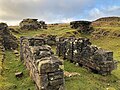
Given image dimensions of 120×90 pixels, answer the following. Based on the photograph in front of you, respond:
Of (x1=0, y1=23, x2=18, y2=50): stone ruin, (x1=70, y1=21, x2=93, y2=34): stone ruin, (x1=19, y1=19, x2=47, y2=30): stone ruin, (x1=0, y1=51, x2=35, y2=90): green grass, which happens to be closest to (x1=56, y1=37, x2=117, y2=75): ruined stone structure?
(x1=0, y1=51, x2=35, y2=90): green grass

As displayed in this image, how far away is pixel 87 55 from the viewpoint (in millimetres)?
26406

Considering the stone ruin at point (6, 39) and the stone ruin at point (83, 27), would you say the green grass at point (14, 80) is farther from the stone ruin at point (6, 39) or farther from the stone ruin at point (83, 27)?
the stone ruin at point (83, 27)

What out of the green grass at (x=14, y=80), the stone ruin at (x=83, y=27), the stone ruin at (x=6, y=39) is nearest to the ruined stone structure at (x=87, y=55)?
the green grass at (x=14, y=80)

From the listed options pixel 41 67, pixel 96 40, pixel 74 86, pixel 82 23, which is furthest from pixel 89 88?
pixel 82 23

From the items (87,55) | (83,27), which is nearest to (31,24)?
(83,27)

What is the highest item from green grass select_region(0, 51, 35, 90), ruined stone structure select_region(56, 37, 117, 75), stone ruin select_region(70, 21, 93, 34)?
stone ruin select_region(70, 21, 93, 34)

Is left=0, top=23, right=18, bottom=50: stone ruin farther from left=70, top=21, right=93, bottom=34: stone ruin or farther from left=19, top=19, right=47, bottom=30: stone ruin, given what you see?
left=70, top=21, right=93, bottom=34: stone ruin

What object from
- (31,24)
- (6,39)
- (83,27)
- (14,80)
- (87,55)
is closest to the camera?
(14,80)

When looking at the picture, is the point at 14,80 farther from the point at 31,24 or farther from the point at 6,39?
the point at 31,24

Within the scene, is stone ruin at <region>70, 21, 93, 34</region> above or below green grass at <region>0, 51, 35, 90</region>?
above

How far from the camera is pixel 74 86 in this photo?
1947cm

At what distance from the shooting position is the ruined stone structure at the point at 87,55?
2445cm

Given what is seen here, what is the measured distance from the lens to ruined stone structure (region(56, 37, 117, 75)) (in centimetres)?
2445

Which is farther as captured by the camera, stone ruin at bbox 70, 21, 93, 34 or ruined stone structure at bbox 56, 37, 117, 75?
stone ruin at bbox 70, 21, 93, 34
